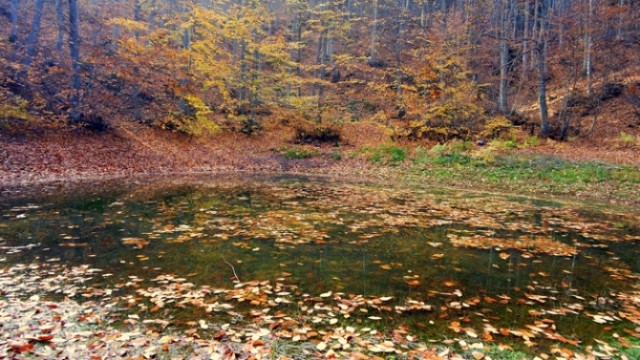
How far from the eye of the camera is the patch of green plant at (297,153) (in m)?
24.7

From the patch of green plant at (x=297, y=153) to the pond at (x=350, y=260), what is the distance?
35.6 feet

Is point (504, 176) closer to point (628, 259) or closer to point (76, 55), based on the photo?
point (628, 259)

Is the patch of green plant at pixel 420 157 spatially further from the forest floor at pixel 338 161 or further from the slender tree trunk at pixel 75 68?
the slender tree trunk at pixel 75 68

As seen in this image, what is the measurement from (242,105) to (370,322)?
84.9 feet

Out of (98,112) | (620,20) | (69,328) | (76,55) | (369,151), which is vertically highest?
(620,20)

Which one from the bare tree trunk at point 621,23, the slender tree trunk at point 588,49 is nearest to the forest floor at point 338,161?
the slender tree trunk at point 588,49

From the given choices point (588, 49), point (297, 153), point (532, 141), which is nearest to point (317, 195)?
point (297, 153)

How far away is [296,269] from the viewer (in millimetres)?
7098

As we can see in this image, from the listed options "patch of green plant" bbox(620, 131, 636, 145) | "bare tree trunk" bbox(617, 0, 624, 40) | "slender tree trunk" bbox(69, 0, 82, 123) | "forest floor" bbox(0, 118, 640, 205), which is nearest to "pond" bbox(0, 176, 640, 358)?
"forest floor" bbox(0, 118, 640, 205)

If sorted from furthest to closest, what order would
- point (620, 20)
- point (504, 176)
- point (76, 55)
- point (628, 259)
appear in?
point (620, 20)
point (76, 55)
point (504, 176)
point (628, 259)

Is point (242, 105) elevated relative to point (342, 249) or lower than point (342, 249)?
elevated

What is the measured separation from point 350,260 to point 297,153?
17522 millimetres

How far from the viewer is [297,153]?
24.8 m

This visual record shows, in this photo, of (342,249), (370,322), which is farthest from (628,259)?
(370,322)
